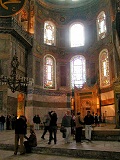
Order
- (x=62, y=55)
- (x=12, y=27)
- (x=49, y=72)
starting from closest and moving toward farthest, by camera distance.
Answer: (x=12, y=27), (x=49, y=72), (x=62, y=55)

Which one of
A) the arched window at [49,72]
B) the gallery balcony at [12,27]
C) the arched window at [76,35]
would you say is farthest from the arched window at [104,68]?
the gallery balcony at [12,27]

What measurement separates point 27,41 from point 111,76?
363 inches

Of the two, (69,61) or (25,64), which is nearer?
(25,64)

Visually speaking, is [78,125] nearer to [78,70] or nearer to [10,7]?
[10,7]

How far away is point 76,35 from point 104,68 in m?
6.40

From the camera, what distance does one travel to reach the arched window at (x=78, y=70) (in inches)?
933

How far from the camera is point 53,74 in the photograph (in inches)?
936

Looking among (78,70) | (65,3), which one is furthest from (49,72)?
(65,3)

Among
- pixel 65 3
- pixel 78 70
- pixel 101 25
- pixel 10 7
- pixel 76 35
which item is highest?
pixel 65 3

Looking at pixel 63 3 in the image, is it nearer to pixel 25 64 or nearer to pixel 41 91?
pixel 25 64

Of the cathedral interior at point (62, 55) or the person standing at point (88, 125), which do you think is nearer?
the person standing at point (88, 125)

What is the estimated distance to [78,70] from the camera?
2405cm

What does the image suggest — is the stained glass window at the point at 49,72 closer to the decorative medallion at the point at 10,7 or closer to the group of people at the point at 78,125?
the decorative medallion at the point at 10,7

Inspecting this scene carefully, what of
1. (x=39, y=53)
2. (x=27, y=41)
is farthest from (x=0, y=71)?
(x=39, y=53)
